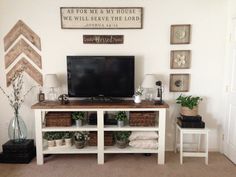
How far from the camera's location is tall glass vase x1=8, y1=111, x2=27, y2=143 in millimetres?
3271

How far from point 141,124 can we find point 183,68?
110 centimetres

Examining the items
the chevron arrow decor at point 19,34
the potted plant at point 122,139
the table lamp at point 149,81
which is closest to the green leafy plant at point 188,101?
the table lamp at point 149,81

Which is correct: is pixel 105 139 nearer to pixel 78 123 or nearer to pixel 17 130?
pixel 78 123

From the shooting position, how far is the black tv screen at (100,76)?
10.6ft

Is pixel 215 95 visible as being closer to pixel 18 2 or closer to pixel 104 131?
pixel 104 131

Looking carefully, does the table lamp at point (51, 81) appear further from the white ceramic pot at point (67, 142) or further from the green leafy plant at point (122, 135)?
the green leafy plant at point (122, 135)

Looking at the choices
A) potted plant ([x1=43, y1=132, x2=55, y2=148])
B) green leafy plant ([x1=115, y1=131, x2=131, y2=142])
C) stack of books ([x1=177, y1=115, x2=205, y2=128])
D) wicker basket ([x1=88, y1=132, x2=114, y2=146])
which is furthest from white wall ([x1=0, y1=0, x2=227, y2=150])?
wicker basket ([x1=88, y1=132, x2=114, y2=146])

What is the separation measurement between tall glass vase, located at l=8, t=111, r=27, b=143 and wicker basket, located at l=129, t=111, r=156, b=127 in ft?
5.38

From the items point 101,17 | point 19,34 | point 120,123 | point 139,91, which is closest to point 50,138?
point 120,123

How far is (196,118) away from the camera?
3.15 m

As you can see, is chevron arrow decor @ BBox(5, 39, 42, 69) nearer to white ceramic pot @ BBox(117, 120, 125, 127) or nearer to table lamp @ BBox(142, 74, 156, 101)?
white ceramic pot @ BBox(117, 120, 125, 127)

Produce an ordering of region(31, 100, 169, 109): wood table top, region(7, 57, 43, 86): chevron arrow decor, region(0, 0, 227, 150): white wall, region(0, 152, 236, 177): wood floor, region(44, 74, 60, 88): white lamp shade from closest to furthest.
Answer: region(0, 152, 236, 177): wood floor → region(31, 100, 169, 109): wood table top → region(44, 74, 60, 88): white lamp shade → region(0, 0, 227, 150): white wall → region(7, 57, 43, 86): chevron arrow decor

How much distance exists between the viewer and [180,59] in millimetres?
3385

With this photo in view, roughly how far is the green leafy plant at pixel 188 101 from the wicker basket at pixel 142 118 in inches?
20.1
